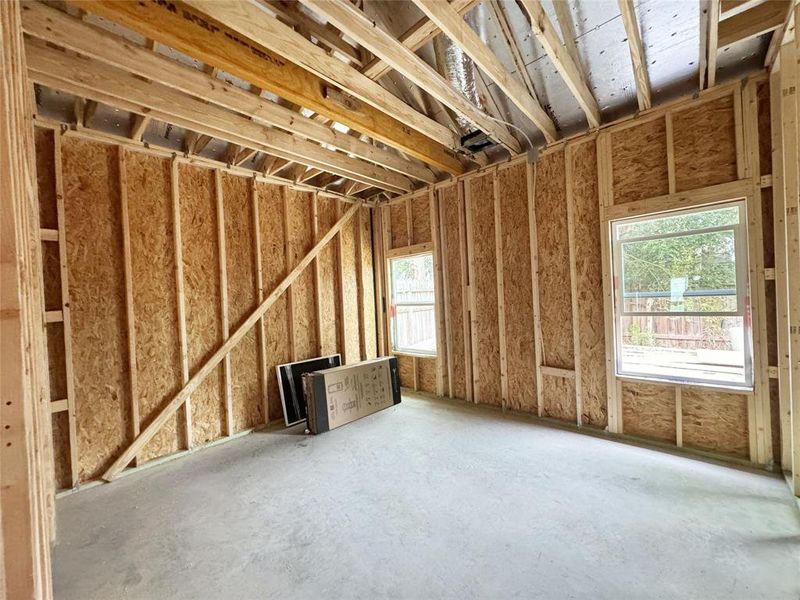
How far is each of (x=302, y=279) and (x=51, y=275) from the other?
2.46 metres

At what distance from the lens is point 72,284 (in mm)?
2957

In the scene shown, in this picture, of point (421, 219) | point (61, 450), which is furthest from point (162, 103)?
point (421, 219)

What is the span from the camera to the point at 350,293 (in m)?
5.26

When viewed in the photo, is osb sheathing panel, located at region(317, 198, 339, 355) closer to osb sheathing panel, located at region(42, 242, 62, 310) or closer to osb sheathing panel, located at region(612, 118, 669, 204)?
osb sheathing panel, located at region(42, 242, 62, 310)

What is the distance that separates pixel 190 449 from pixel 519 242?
Answer: 14.7 feet

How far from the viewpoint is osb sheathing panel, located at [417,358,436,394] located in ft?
16.7

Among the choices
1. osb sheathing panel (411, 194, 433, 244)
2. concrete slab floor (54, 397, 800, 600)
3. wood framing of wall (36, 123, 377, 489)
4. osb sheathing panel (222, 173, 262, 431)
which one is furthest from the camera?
osb sheathing panel (411, 194, 433, 244)

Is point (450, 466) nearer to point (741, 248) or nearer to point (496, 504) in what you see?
point (496, 504)

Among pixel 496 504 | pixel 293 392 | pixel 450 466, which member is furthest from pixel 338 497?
pixel 293 392

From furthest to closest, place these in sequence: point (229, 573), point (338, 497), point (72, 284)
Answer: point (72, 284)
point (338, 497)
point (229, 573)

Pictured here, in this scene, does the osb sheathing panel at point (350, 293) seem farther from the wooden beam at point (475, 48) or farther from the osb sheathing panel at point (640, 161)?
the osb sheathing panel at point (640, 161)

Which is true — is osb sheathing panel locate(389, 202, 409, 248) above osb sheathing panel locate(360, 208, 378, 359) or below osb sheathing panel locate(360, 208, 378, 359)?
above

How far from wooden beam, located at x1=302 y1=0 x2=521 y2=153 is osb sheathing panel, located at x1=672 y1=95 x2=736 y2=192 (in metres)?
1.82

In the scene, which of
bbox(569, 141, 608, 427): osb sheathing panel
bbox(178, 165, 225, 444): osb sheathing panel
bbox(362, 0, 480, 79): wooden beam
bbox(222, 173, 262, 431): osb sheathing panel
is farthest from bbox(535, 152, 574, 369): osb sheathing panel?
bbox(178, 165, 225, 444): osb sheathing panel
